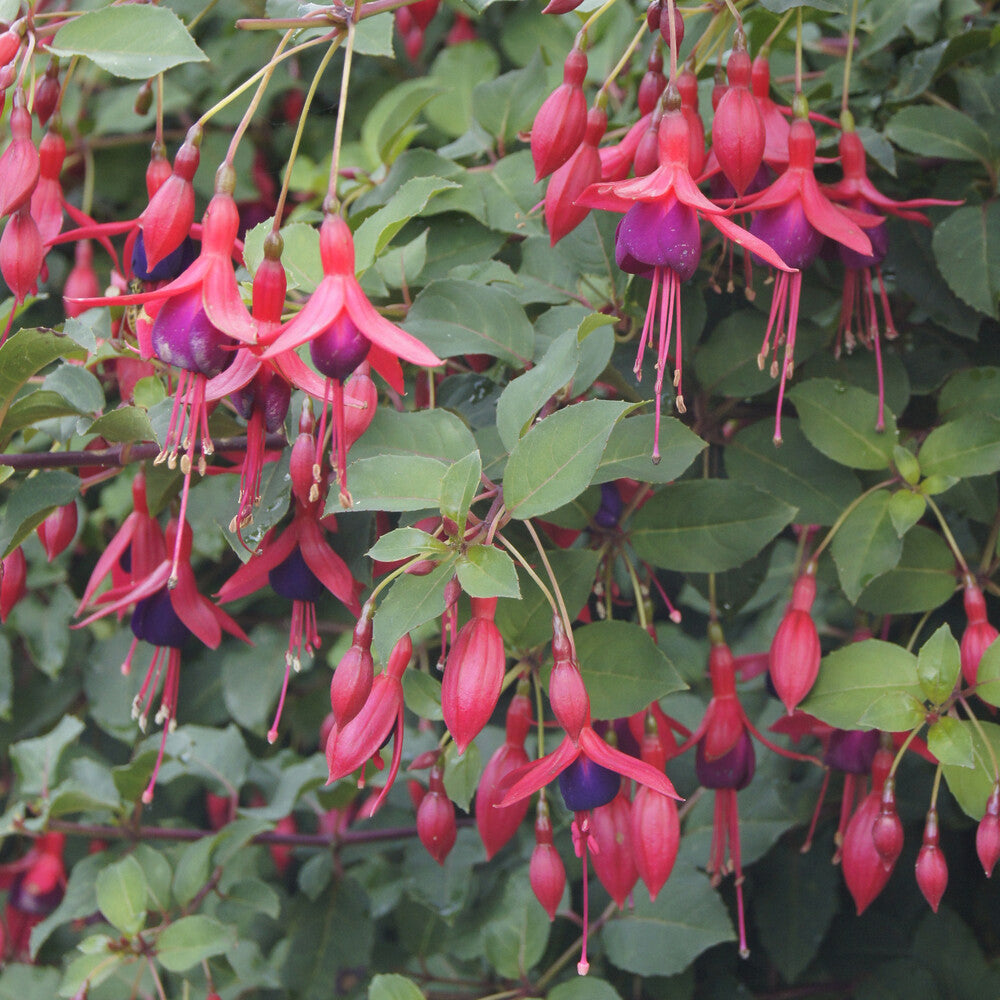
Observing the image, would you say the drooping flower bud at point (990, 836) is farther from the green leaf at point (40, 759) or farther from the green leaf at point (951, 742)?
the green leaf at point (40, 759)

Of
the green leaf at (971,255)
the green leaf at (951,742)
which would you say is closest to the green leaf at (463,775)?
the green leaf at (951,742)

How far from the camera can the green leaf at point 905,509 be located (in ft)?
2.55

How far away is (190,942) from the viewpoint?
99 cm

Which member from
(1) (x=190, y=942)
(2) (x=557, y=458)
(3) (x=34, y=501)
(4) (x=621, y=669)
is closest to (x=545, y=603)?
(4) (x=621, y=669)

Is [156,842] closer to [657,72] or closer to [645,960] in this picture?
[645,960]

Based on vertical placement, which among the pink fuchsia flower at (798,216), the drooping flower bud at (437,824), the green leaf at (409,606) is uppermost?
the pink fuchsia flower at (798,216)

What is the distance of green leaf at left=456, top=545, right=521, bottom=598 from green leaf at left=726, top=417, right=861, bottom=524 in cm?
35

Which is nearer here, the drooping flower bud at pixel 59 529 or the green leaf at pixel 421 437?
the green leaf at pixel 421 437

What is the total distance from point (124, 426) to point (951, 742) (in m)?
0.66

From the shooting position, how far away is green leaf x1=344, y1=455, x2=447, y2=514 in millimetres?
653

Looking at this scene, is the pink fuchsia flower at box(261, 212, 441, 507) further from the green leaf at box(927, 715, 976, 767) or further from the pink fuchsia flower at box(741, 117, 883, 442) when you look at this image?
the green leaf at box(927, 715, 976, 767)

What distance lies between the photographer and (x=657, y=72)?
2.52ft

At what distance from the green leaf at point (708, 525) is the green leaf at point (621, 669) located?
3.9 inches

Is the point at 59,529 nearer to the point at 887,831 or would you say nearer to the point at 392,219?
the point at 392,219
